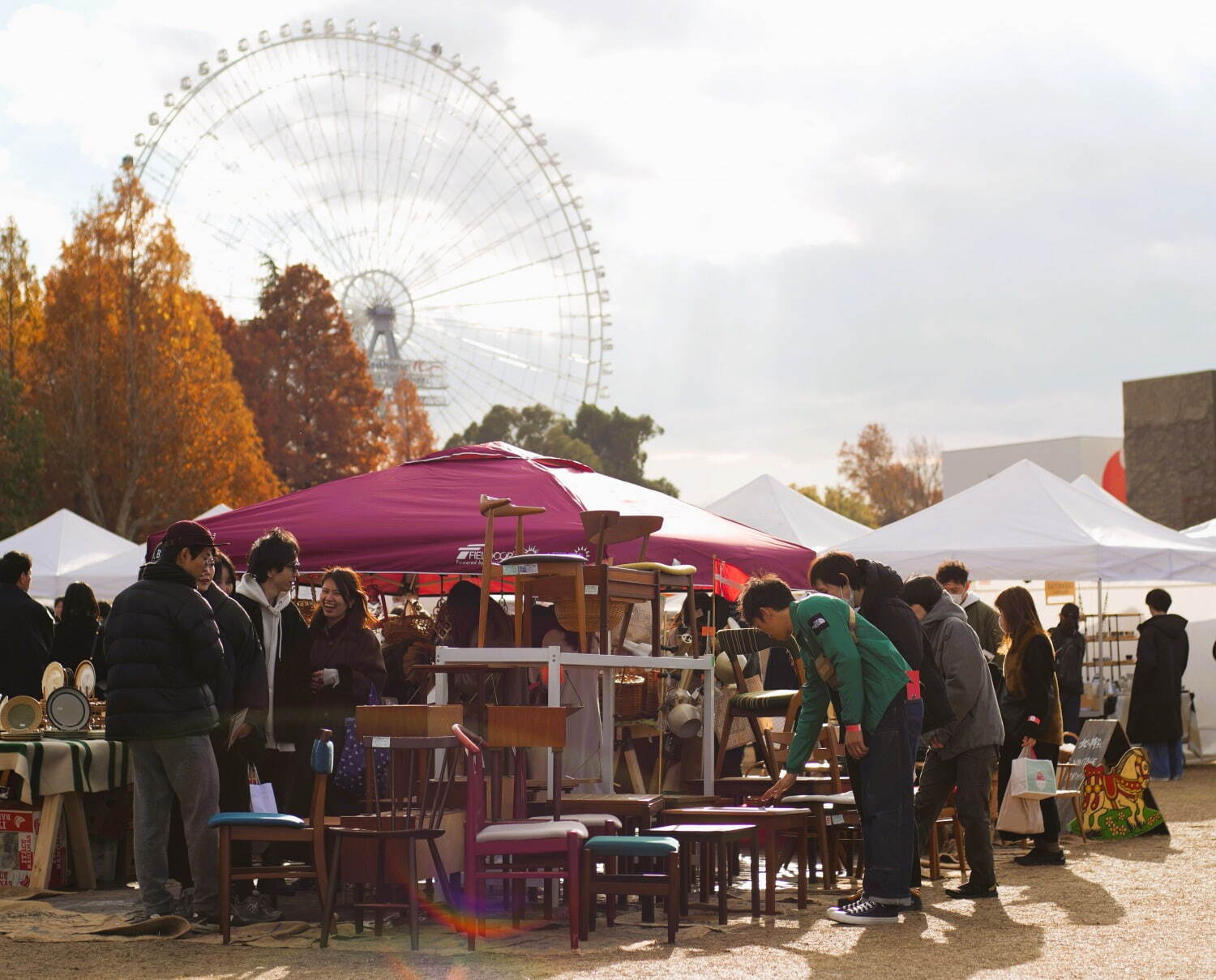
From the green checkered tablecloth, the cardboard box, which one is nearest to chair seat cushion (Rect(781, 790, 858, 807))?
the green checkered tablecloth

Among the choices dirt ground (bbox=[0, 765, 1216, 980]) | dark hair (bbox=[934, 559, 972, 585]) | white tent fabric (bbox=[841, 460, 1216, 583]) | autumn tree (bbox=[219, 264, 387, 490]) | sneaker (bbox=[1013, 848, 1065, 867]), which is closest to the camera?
dirt ground (bbox=[0, 765, 1216, 980])

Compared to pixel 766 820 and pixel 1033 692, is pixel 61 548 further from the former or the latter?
pixel 766 820

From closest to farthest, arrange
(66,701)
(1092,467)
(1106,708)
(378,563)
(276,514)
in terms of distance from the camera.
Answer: (66,701) < (378,563) < (276,514) < (1106,708) < (1092,467)

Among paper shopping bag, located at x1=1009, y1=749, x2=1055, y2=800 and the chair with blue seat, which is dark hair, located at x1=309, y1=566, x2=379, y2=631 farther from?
paper shopping bag, located at x1=1009, y1=749, x2=1055, y2=800

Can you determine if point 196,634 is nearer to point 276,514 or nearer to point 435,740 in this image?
point 435,740

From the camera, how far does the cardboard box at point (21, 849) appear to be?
7.56 metres

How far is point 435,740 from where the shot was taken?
5875mm

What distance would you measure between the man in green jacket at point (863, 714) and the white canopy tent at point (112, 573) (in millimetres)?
9199

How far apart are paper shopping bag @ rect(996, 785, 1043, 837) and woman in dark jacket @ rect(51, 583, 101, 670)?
224 inches

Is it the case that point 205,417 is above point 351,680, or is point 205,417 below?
above

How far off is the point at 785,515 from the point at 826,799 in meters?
9.91

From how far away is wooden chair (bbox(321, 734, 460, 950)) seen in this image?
5.82 meters

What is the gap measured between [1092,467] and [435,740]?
3877 centimetres

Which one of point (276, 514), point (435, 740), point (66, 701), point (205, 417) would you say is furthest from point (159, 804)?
point (205, 417)
